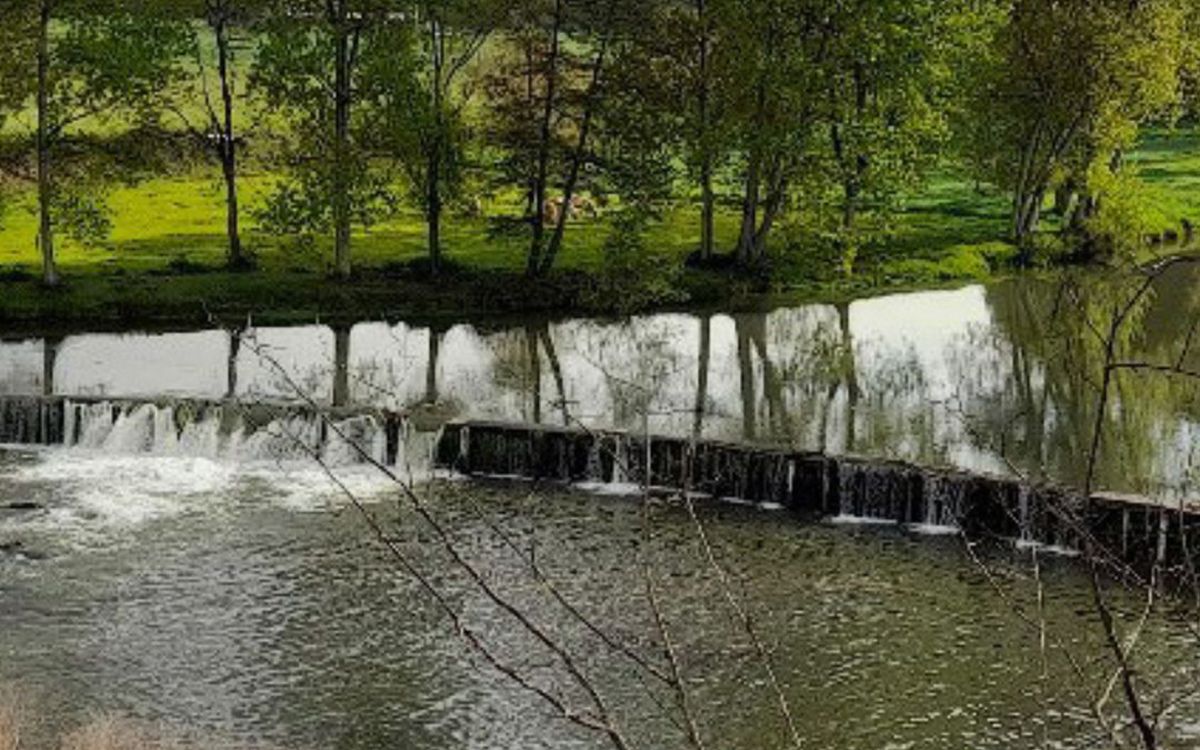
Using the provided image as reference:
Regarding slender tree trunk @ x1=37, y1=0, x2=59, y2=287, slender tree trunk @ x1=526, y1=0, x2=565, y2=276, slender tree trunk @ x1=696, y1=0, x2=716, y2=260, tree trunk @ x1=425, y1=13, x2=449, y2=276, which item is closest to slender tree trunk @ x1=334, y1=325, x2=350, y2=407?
tree trunk @ x1=425, y1=13, x2=449, y2=276

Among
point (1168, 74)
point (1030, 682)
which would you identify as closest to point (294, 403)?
point (1030, 682)

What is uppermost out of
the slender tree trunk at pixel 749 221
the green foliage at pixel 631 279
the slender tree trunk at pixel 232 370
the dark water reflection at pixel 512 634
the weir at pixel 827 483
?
the slender tree trunk at pixel 749 221

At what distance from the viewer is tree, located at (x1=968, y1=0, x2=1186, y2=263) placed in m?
57.8

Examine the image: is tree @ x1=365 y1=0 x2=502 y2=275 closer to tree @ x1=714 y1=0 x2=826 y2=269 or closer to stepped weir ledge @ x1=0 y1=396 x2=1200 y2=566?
tree @ x1=714 y1=0 x2=826 y2=269

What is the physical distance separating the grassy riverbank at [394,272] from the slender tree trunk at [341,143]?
35.0 inches

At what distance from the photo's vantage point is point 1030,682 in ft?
69.9

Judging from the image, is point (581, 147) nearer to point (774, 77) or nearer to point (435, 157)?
point (435, 157)

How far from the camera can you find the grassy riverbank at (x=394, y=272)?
47.9 metres

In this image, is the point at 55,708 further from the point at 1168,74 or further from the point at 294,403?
the point at 1168,74

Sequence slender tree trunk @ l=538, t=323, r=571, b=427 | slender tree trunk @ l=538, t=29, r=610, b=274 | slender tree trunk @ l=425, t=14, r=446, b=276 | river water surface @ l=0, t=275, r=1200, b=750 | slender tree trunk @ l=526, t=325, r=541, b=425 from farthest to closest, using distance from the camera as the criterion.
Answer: slender tree trunk @ l=425, t=14, r=446, b=276 < slender tree trunk @ l=538, t=29, r=610, b=274 < slender tree trunk @ l=538, t=323, r=571, b=427 < slender tree trunk @ l=526, t=325, r=541, b=425 < river water surface @ l=0, t=275, r=1200, b=750

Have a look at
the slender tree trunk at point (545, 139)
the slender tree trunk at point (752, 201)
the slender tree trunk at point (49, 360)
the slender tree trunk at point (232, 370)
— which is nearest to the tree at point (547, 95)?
the slender tree trunk at point (545, 139)

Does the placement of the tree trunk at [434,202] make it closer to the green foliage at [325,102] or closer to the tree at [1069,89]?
the green foliage at [325,102]

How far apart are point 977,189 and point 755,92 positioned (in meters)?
23.2

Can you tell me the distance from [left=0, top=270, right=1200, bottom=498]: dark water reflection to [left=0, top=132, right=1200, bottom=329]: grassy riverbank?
236 centimetres
